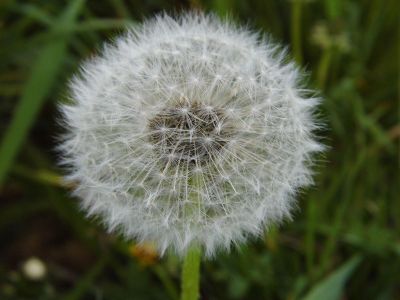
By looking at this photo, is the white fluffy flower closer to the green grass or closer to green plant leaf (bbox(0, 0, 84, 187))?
the green grass

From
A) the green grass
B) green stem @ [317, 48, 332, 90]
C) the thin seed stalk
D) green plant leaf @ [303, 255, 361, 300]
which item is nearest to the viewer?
the thin seed stalk

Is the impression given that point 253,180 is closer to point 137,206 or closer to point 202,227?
point 202,227

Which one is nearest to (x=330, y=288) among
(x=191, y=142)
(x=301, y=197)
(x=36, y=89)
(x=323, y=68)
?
(x=301, y=197)

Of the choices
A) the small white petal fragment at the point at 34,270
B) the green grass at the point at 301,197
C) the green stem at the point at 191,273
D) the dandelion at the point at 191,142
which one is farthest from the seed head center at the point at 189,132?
the small white petal fragment at the point at 34,270

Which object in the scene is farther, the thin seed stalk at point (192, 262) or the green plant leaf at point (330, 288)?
the green plant leaf at point (330, 288)

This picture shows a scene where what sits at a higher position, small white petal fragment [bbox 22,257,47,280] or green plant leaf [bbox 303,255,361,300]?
small white petal fragment [bbox 22,257,47,280]

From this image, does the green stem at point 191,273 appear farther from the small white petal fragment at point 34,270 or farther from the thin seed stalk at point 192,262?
the small white petal fragment at point 34,270

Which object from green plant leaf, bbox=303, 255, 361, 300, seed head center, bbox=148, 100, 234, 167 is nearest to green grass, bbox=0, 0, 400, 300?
green plant leaf, bbox=303, 255, 361, 300
